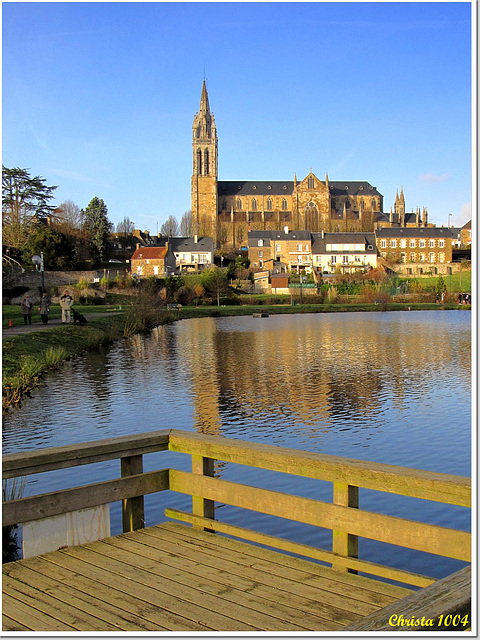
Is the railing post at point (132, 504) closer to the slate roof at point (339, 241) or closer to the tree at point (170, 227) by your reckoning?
the slate roof at point (339, 241)

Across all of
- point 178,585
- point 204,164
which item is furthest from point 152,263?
point 178,585

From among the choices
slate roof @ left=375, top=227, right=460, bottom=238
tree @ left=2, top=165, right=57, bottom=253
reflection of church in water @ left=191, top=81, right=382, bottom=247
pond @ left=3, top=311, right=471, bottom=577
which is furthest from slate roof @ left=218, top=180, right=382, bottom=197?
pond @ left=3, top=311, right=471, bottom=577

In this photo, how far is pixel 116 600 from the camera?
3721mm

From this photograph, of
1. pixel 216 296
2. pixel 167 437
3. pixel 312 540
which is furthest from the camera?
pixel 216 296

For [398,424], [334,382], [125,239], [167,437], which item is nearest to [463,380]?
[334,382]

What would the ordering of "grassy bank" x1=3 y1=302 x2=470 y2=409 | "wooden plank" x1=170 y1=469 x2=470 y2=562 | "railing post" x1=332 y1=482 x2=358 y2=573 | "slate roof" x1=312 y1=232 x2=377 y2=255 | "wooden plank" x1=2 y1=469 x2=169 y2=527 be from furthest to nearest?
"slate roof" x1=312 y1=232 x2=377 y2=255 → "grassy bank" x1=3 y1=302 x2=470 y2=409 → "wooden plank" x1=2 y1=469 x2=169 y2=527 → "railing post" x1=332 y1=482 x2=358 y2=573 → "wooden plank" x1=170 y1=469 x2=470 y2=562

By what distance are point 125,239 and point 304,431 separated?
100.0 m

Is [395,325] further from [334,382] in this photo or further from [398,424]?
[398,424]

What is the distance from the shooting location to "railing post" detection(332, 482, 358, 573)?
164 inches

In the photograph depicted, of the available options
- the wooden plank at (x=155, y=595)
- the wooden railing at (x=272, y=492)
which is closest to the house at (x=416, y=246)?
the wooden railing at (x=272, y=492)

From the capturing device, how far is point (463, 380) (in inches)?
800

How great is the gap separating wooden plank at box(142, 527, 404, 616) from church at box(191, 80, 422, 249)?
11930 cm

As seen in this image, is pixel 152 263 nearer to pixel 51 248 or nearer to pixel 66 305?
pixel 51 248

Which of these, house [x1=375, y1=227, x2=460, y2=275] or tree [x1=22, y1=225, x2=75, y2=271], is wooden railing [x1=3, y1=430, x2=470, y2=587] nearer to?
tree [x1=22, y1=225, x2=75, y2=271]
